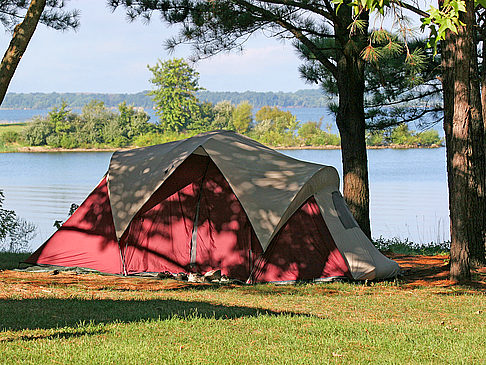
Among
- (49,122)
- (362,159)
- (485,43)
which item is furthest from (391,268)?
(49,122)

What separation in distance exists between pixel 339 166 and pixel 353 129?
25.6 m

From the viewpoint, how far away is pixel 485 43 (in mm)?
11031

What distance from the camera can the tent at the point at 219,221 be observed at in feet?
24.8

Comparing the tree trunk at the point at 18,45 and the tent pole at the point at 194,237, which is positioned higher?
the tree trunk at the point at 18,45

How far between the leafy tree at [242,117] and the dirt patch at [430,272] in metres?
37.2

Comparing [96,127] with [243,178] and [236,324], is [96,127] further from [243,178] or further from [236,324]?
[236,324]

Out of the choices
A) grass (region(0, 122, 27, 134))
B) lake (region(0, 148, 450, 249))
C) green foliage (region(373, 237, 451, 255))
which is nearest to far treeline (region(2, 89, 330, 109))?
grass (region(0, 122, 27, 134))

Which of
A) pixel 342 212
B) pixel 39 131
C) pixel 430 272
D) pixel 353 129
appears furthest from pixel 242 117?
pixel 342 212

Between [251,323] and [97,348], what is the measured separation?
1343mm

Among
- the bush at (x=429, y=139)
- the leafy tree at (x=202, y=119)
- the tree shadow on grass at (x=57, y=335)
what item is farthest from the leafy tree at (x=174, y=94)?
the tree shadow on grass at (x=57, y=335)

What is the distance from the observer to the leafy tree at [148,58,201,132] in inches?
1827

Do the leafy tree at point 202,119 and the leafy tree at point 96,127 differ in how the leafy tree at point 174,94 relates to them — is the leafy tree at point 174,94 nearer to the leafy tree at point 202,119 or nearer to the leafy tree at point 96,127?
the leafy tree at point 202,119

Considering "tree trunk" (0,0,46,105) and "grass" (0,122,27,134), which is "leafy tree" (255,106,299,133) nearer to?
"grass" (0,122,27,134)

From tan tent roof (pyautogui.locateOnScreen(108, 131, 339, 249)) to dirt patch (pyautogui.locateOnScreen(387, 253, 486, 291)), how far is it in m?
1.57
